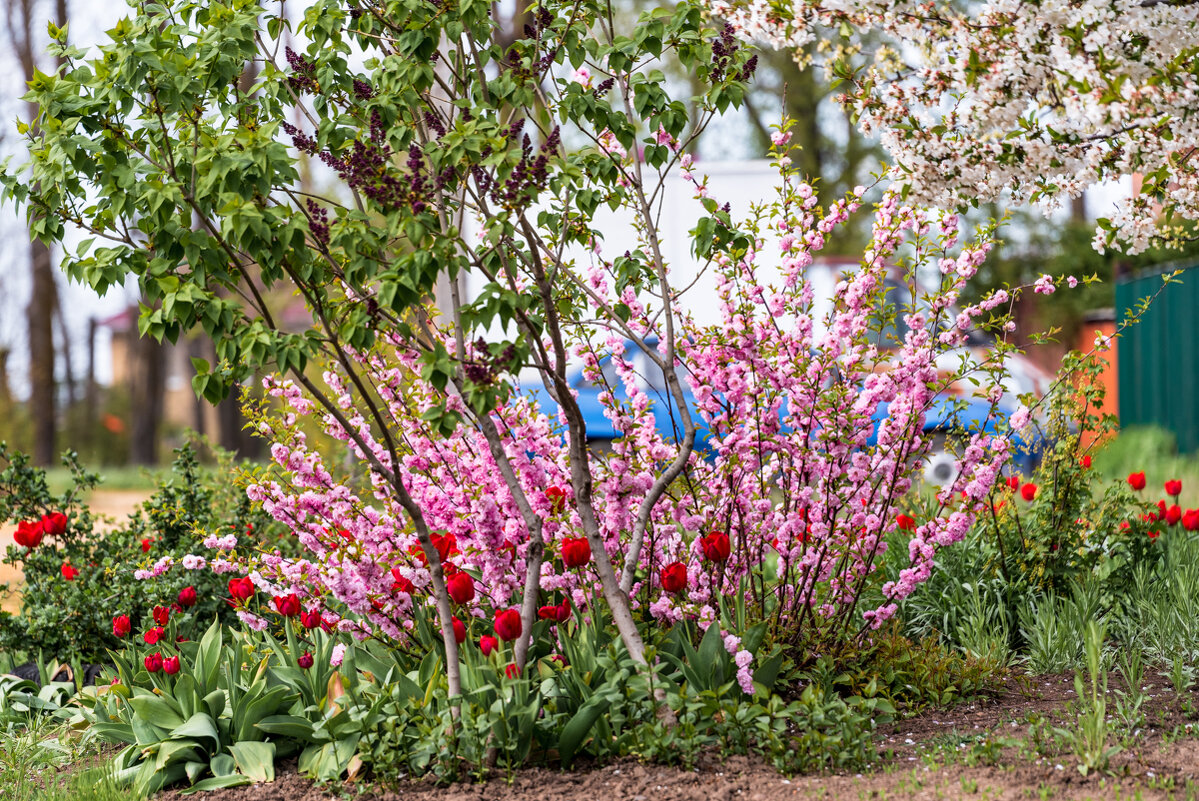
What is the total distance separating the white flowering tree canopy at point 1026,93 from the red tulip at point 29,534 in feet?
12.6

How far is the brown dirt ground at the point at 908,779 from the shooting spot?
2861 mm

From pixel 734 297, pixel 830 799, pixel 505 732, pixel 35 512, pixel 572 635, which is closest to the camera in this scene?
pixel 830 799

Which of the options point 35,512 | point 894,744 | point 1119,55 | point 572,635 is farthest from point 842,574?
point 35,512

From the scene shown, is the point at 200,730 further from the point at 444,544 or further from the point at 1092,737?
the point at 1092,737

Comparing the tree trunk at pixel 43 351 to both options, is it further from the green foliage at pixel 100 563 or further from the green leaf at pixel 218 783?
the green leaf at pixel 218 783

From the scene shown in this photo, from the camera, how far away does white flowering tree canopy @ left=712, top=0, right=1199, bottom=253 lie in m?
2.88

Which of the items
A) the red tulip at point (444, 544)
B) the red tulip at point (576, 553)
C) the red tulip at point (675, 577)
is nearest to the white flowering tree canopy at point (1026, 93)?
the red tulip at point (675, 577)

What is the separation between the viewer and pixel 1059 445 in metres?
4.74

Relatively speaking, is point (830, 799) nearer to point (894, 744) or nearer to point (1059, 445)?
point (894, 744)

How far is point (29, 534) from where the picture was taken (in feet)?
15.9

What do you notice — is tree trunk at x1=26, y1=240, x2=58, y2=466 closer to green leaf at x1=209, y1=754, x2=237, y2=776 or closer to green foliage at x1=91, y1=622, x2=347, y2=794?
green foliage at x1=91, y1=622, x2=347, y2=794

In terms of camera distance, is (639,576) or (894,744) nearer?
(894,744)

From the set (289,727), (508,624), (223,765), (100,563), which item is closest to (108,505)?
(100,563)

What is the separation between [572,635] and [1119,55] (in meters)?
2.52
